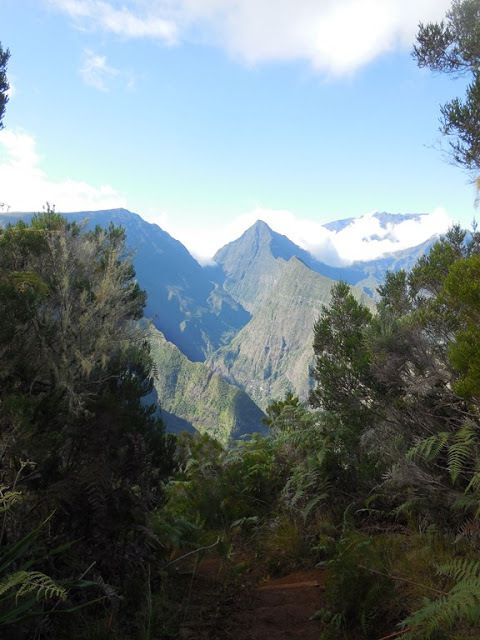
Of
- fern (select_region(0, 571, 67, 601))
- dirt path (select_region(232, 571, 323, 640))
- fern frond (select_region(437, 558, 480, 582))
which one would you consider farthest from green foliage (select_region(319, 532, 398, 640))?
fern (select_region(0, 571, 67, 601))

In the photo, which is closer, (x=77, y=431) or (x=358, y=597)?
(x=358, y=597)

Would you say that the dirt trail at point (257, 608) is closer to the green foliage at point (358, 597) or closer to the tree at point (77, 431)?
the green foliage at point (358, 597)

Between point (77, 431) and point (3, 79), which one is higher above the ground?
point (3, 79)

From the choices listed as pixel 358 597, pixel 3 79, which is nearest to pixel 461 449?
pixel 358 597

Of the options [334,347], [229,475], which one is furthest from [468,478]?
[229,475]

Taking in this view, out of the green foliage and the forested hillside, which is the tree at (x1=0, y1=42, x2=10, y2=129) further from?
the green foliage

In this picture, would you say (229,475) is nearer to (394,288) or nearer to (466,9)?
(394,288)

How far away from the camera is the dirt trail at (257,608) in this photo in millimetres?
3555

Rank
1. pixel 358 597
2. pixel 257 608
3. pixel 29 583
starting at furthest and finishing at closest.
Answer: pixel 257 608 < pixel 358 597 < pixel 29 583

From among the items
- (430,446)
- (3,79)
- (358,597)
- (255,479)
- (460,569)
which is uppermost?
(3,79)

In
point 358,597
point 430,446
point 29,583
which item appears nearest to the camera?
point 29,583

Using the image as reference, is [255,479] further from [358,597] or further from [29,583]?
[29,583]

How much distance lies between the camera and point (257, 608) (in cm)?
400

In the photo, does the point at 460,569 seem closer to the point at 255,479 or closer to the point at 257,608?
the point at 257,608
